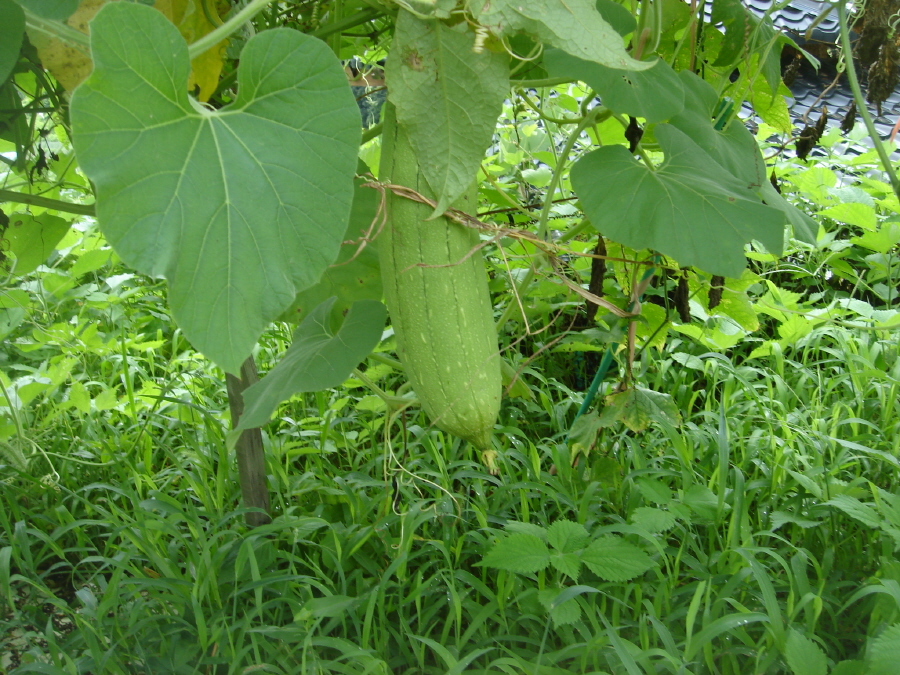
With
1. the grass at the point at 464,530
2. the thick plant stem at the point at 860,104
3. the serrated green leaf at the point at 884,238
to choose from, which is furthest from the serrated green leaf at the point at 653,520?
the serrated green leaf at the point at 884,238

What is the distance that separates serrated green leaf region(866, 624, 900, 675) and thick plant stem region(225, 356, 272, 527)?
93 cm

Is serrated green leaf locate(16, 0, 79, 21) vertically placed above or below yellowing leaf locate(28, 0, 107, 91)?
above

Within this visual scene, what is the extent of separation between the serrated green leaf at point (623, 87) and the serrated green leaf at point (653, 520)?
605mm

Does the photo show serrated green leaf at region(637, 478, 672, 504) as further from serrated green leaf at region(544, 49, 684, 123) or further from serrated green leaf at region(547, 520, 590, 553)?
serrated green leaf at region(544, 49, 684, 123)

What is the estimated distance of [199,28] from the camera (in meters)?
0.98

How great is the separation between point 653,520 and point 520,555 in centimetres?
23

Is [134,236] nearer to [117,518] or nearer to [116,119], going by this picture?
[116,119]

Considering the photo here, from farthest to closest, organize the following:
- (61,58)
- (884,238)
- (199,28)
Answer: (884,238), (199,28), (61,58)

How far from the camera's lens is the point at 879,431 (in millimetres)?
1519

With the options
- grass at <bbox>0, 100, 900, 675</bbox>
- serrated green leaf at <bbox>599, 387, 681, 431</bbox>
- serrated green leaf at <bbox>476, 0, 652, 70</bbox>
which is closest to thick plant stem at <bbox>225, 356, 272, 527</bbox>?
grass at <bbox>0, 100, 900, 675</bbox>

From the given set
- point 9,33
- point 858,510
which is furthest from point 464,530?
point 9,33

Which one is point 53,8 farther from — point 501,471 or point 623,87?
point 501,471

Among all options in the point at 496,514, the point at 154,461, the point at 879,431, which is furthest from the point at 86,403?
the point at 879,431

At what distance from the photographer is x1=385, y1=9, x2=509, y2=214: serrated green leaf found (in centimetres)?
76
